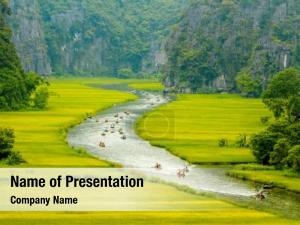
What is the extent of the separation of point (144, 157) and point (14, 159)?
12.4m

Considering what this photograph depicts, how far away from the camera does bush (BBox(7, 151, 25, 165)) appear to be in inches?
2225

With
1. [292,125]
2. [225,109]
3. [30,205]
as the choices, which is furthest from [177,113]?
[30,205]

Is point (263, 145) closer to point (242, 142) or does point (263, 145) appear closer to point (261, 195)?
point (242, 142)

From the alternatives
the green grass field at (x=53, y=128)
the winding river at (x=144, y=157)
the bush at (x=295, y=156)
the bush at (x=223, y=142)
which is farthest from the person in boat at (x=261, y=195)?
the bush at (x=223, y=142)

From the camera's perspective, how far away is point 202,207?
43031 millimetres

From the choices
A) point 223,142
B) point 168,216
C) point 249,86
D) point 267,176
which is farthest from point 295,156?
A: point 249,86

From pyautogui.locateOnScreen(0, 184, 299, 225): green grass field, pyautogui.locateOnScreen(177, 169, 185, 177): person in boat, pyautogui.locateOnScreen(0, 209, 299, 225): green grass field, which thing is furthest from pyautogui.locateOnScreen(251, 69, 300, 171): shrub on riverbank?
pyautogui.locateOnScreen(0, 209, 299, 225): green grass field

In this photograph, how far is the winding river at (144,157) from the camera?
164 feet

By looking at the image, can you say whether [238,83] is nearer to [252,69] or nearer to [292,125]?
[252,69]

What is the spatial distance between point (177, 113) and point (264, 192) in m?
57.9

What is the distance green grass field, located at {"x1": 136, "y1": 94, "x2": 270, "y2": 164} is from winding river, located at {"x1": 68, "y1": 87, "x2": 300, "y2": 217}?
1960 mm

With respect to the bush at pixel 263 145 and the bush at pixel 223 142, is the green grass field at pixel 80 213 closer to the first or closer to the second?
the bush at pixel 223 142

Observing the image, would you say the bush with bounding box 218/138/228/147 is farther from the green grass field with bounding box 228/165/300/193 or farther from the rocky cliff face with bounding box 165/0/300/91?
the rocky cliff face with bounding box 165/0/300/91

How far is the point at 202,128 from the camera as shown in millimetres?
87562
